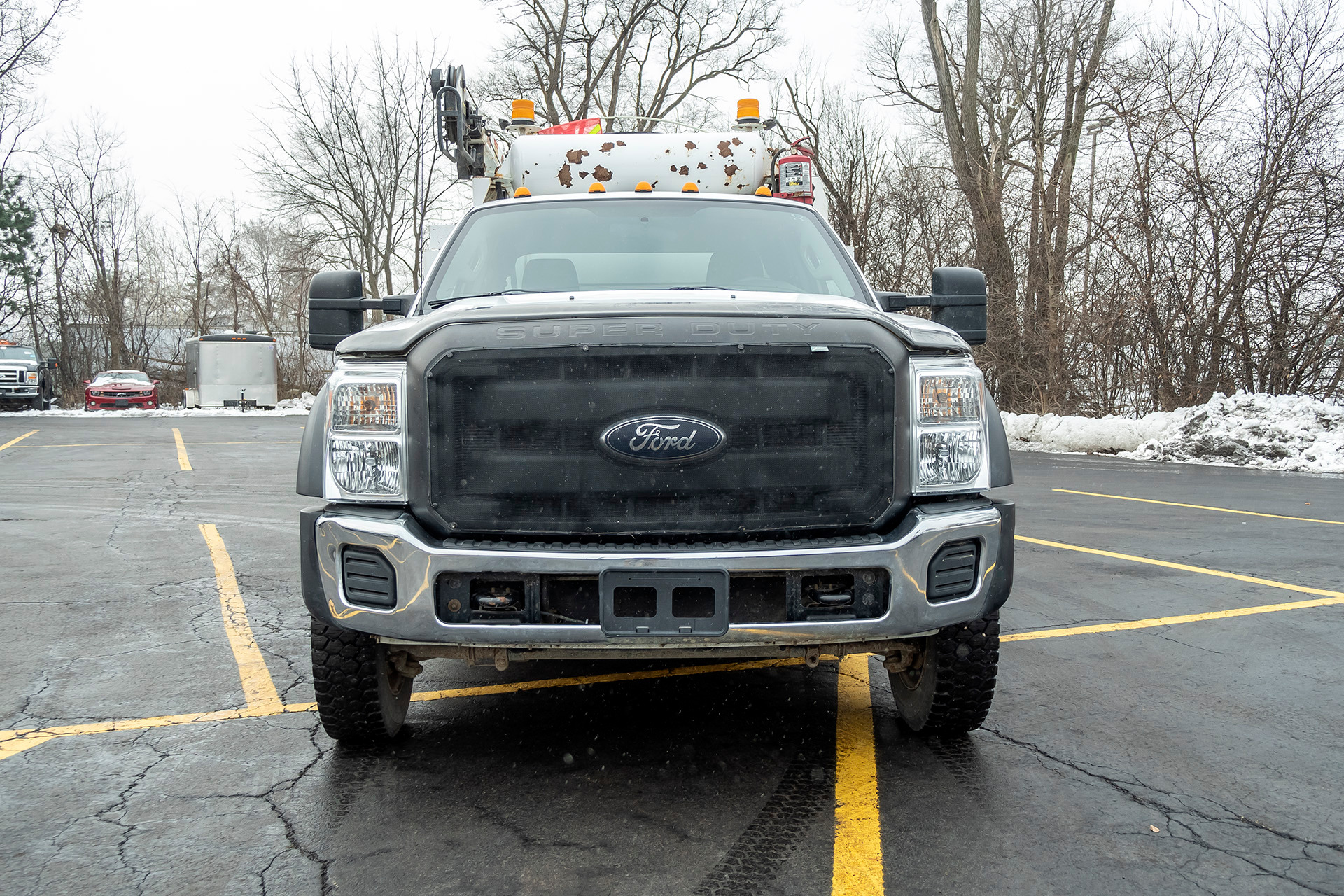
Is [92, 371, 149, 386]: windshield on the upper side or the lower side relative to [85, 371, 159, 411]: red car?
upper

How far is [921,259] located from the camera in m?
23.9

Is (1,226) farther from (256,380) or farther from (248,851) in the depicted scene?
(248,851)

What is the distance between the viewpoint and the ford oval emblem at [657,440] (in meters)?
2.93

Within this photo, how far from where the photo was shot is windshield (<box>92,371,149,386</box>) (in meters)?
34.8

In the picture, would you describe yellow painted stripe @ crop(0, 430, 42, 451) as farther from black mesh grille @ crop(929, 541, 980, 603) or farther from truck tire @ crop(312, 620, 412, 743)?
black mesh grille @ crop(929, 541, 980, 603)

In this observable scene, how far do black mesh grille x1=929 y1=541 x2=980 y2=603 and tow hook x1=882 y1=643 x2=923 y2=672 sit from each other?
1.28ft

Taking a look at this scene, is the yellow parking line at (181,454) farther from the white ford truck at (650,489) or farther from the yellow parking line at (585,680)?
the white ford truck at (650,489)

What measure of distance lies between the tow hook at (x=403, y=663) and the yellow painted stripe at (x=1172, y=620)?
2942 mm

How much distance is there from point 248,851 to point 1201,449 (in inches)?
593

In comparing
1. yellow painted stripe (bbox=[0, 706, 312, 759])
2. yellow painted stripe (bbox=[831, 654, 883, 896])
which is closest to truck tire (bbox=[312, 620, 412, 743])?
yellow painted stripe (bbox=[0, 706, 312, 759])

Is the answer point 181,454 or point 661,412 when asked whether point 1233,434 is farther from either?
point 181,454

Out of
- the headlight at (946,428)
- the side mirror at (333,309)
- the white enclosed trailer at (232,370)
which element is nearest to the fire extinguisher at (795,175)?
the side mirror at (333,309)

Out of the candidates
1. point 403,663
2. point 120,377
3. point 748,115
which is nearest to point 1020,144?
point 748,115

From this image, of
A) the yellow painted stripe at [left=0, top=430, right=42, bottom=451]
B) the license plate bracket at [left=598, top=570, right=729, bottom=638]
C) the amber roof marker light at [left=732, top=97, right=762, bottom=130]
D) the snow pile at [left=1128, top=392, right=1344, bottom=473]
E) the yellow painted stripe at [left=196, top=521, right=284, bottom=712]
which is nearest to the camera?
the license plate bracket at [left=598, top=570, right=729, bottom=638]
